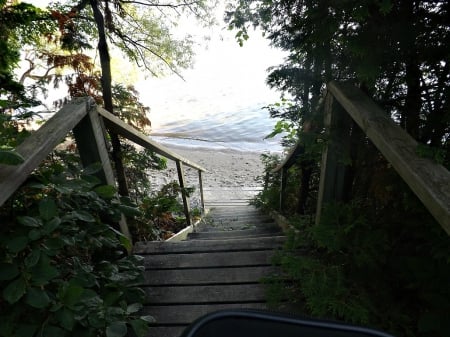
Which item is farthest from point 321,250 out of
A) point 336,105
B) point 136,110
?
point 136,110

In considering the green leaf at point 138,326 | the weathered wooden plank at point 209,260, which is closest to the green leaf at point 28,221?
the green leaf at point 138,326

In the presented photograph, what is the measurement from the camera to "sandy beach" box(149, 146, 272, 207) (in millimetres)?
9333

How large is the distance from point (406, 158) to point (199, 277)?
1422 mm

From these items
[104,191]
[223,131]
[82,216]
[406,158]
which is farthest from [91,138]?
[223,131]

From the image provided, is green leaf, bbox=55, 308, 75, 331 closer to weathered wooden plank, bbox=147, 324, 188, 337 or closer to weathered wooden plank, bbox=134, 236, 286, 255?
weathered wooden plank, bbox=147, 324, 188, 337

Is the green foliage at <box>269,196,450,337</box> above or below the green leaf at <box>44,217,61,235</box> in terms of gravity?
below

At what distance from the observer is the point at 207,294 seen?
185 centimetres

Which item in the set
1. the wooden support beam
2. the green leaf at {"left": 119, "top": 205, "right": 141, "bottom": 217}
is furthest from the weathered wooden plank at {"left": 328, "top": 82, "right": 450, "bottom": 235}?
the wooden support beam

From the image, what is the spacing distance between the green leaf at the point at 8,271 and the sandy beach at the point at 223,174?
20.8 ft

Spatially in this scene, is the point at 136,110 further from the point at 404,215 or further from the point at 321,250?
the point at 404,215

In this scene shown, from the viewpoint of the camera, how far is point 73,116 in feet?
5.13

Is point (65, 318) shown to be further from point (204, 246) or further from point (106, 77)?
point (106, 77)

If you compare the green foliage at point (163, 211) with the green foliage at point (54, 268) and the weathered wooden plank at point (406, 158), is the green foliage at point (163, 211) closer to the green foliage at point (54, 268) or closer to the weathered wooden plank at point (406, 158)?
the green foliage at point (54, 268)

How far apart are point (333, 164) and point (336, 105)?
0.38 m
